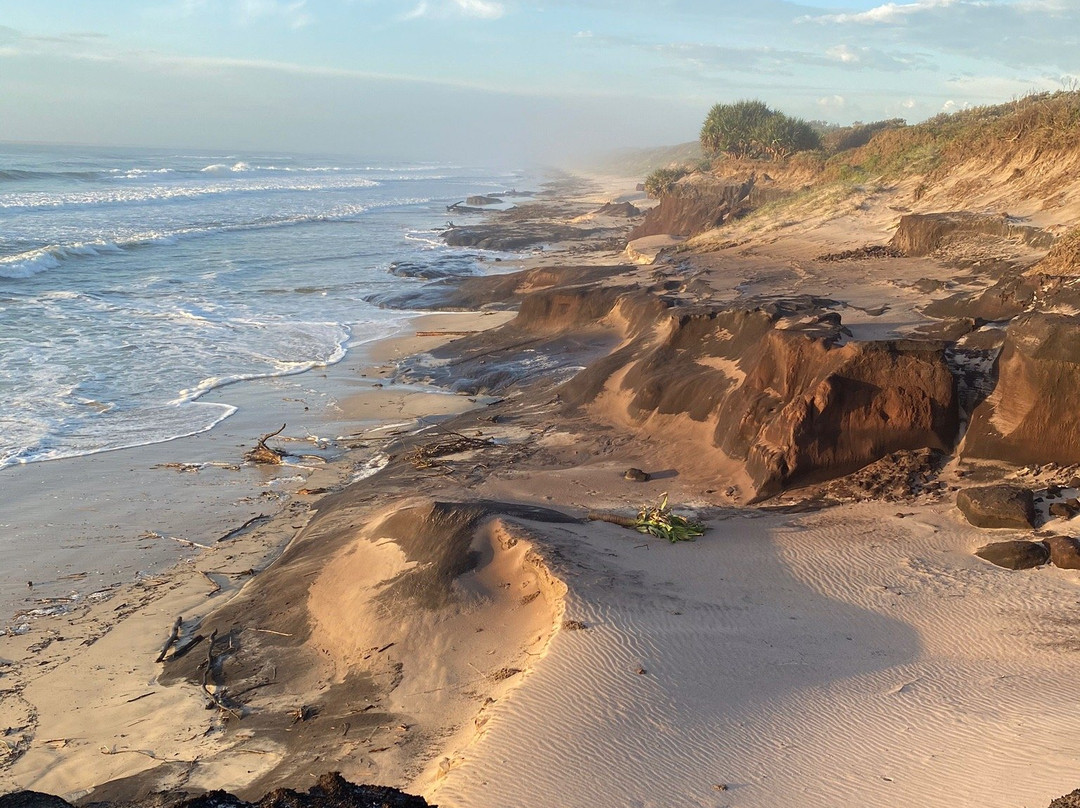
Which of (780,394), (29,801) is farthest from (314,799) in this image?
(780,394)

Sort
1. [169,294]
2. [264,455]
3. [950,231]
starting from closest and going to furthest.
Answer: [264,455] → [950,231] → [169,294]

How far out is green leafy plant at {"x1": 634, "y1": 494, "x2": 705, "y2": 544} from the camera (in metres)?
8.69

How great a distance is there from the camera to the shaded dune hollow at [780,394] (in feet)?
32.4

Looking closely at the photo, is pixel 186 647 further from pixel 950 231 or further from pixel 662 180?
pixel 662 180

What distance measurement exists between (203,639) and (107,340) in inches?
576

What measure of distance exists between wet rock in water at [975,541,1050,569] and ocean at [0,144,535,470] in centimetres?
1163

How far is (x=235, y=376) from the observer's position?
17.8 metres

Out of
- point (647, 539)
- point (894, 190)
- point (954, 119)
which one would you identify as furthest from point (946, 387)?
point (954, 119)

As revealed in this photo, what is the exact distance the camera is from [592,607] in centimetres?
696

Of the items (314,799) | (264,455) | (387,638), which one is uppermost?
(314,799)

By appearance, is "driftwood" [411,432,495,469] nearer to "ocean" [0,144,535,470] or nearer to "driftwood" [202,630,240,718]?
"ocean" [0,144,535,470]

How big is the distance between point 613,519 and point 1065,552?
4070mm

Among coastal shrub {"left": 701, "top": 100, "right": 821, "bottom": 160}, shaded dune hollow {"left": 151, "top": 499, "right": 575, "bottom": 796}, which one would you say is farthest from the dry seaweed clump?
coastal shrub {"left": 701, "top": 100, "right": 821, "bottom": 160}

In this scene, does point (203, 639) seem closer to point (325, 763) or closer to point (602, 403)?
point (325, 763)
